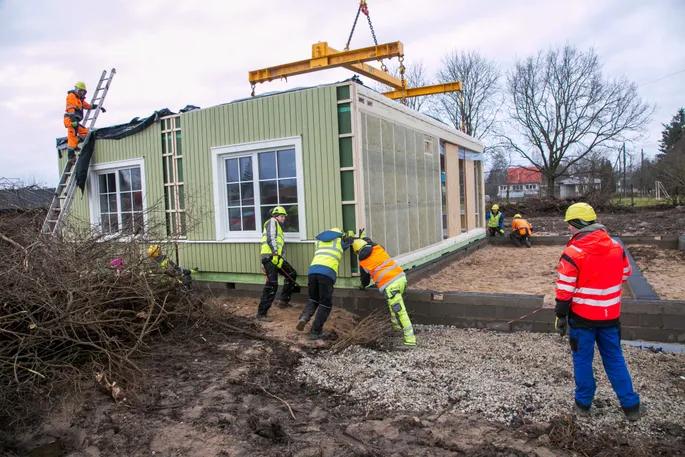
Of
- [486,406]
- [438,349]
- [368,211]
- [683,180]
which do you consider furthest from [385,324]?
[683,180]

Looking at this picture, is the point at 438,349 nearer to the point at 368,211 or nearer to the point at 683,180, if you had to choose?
the point at 368,211

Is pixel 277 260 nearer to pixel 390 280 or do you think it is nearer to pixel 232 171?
pixel 390 280

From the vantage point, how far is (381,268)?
6.35 metres

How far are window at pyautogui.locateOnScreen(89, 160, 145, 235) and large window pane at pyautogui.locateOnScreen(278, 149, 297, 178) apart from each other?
10.6 feet

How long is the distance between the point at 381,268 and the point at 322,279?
0.80 metres

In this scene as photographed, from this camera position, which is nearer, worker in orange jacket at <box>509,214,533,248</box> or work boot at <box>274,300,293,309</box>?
work boot at <box>274,300,293,309</box>

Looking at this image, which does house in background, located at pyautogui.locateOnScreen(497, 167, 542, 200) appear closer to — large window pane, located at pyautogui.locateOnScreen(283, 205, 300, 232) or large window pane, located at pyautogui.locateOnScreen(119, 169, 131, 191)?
large window pane, located at pyautogui.locateOnScreen(119, 169, 131, 191)

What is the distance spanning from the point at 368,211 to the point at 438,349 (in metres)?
2.60

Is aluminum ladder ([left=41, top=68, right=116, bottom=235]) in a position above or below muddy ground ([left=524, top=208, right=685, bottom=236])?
above

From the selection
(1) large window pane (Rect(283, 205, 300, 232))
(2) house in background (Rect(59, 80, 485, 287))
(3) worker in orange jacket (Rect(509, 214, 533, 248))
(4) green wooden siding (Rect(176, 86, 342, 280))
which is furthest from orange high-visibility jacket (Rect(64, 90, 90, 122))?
(3) worker in orange jacket (Rect(509, 214, 533, 248))

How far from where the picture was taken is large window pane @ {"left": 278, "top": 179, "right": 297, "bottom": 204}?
26.2 feet

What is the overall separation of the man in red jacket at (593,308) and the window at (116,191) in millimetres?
8004

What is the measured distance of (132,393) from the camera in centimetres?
463

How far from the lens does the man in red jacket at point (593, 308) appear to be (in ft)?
12.9
